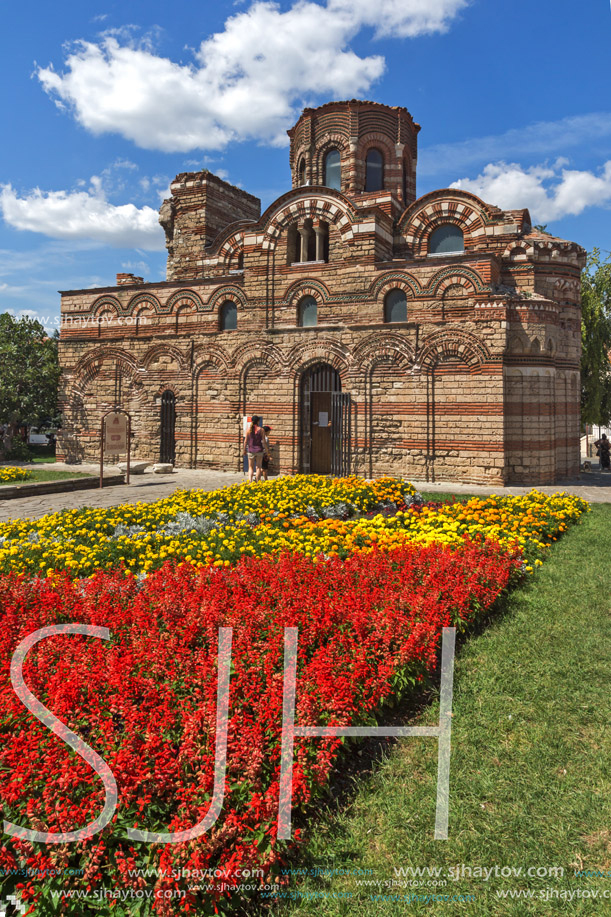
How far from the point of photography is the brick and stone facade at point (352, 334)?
15.0 m

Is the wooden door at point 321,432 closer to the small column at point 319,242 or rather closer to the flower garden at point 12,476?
the small column at point 319,242

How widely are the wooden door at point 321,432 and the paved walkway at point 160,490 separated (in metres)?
A: 2.21

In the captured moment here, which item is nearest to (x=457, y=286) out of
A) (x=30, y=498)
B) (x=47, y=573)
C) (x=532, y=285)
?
(x=532, y=285)

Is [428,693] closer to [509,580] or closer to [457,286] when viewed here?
[509,580]

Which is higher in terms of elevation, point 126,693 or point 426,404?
point 426,404

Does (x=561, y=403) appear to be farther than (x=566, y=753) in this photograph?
Yes

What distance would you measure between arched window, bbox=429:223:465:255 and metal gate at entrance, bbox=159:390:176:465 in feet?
30.9

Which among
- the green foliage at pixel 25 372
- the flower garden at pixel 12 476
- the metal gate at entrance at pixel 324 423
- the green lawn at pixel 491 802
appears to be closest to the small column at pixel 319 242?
the metal gate at entrance at pixel 324 423

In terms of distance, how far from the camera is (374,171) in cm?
2027

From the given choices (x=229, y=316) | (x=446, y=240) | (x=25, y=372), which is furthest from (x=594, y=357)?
(x=25, y=372)

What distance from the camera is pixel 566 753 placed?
3438 mm

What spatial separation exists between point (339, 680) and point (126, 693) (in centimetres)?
120

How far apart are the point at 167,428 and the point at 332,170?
10.6 meters

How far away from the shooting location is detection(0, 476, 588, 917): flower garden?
238cm
